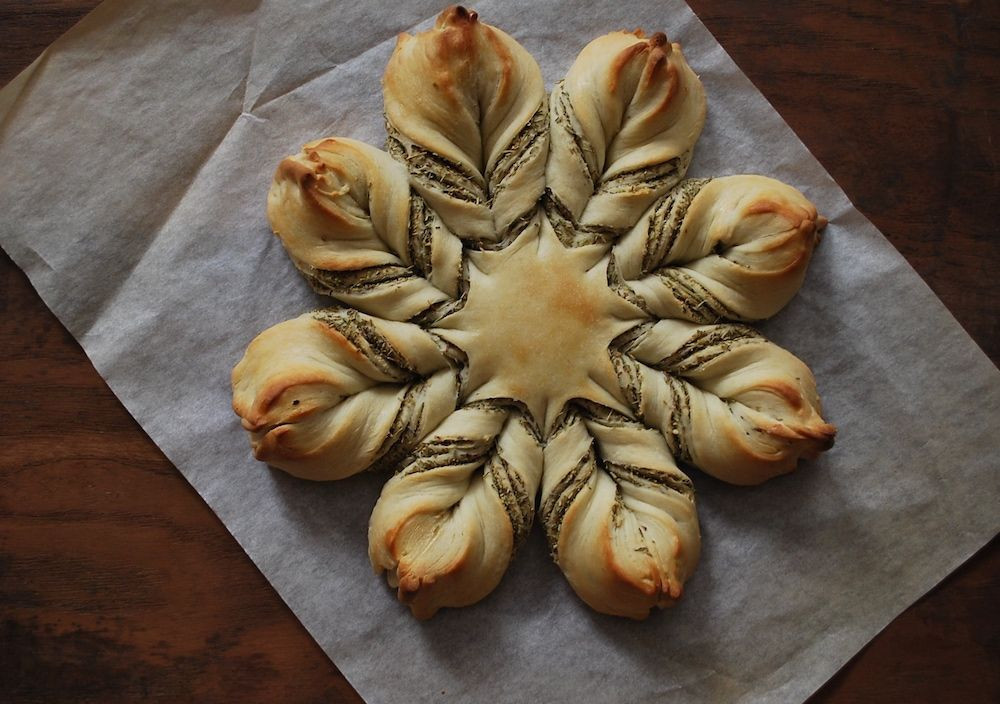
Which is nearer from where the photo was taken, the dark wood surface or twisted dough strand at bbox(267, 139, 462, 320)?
twisted dough strand at bbox(267, 139, 462, 320)

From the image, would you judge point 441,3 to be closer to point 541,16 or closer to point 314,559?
point 541,16

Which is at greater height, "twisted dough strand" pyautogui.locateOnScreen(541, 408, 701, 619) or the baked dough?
the baked dough

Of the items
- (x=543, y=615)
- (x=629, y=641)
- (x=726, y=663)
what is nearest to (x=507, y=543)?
(x=543, y=615)

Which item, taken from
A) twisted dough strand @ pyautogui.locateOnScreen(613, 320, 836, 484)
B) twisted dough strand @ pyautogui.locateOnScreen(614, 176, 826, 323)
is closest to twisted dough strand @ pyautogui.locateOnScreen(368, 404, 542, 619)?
twisted dough strand @ pyautogui.locateOnScreen(613, 320, 836, 484)

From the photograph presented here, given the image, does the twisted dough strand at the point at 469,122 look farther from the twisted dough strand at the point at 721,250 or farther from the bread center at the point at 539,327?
the twisted dough strand at the point at 721,250

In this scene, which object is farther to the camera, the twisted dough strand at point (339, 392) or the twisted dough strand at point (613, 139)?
the twisted dough strand at point (613, 139)

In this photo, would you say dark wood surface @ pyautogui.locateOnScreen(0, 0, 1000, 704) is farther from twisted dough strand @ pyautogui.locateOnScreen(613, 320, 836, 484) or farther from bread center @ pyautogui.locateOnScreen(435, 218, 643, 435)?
bread center @ pyautogui.locateOnScreen(435, 218, 643, 435)

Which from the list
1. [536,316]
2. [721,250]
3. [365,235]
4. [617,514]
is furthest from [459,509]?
[721,250]

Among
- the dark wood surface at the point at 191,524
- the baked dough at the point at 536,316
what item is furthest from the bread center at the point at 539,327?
the dark wood surface at the point at 191,524
